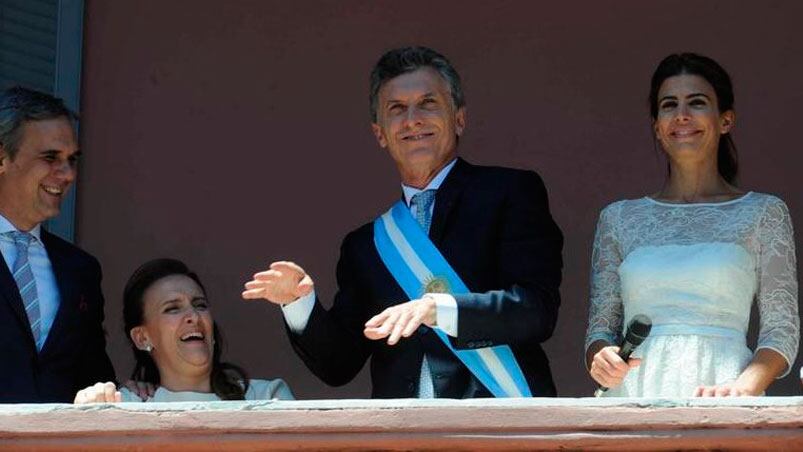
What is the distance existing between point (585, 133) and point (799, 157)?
22.8 inches

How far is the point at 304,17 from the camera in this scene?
653 cm

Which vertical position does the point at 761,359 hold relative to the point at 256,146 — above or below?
below

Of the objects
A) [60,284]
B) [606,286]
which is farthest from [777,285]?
[60,284]

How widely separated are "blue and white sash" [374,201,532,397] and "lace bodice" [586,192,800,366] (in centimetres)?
29

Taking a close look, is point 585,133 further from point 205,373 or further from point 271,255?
point 205,373

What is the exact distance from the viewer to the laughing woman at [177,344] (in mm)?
5422

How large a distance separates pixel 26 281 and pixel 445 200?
1.01m

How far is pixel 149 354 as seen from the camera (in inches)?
218

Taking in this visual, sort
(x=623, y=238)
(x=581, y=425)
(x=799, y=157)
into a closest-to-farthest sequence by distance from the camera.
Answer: (x=581, y=425)
(x=623, y=238)
(x=799, y=157)

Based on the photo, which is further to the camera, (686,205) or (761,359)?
(686,205)

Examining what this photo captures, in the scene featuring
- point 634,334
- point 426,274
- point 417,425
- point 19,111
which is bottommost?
point 417,425

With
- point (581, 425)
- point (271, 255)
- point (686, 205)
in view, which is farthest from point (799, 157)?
point (581, 425)

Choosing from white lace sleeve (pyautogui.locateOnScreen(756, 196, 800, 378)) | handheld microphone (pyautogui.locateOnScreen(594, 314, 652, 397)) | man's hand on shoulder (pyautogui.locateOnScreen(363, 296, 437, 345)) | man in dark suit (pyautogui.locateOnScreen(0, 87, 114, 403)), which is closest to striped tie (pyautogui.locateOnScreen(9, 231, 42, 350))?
man in dark suit (pyautogui.locateOnScreen(0, 87, 114, 403))

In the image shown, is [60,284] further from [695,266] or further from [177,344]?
[695,266]
